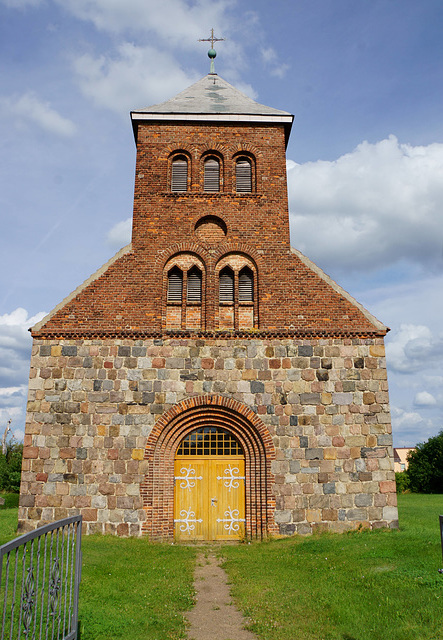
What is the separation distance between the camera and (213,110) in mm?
15953

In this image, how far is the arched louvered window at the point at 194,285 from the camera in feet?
47.0

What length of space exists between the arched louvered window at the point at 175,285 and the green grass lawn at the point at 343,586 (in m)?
6.71

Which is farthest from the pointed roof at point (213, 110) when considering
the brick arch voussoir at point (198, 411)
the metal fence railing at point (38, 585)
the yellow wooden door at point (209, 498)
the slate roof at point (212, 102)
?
the metal fence railing at point (38, 585)

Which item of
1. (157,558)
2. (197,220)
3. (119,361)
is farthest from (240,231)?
(157,558)

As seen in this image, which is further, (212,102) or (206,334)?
(212,102)

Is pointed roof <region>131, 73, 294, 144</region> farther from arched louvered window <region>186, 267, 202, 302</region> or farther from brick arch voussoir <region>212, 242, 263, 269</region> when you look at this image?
arched louvered window <region>186, 267, 202, 302</region>

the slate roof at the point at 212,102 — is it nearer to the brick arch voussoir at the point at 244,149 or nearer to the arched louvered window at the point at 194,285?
the brick arch voussoir at the point at 244,149

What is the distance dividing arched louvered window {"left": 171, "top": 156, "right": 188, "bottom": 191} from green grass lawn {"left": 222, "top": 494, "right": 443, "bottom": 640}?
1030 centimetres

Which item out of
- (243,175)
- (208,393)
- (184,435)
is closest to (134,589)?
(184,435)

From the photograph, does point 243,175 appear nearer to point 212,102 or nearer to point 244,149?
point 244,149

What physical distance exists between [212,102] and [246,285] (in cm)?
684

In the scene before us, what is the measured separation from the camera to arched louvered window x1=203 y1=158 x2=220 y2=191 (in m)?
15.5

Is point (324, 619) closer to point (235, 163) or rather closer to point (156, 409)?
point (156, 409)

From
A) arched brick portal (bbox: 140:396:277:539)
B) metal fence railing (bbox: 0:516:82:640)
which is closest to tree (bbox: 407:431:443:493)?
arched brick portal (bbox: 140:396:277:539)
